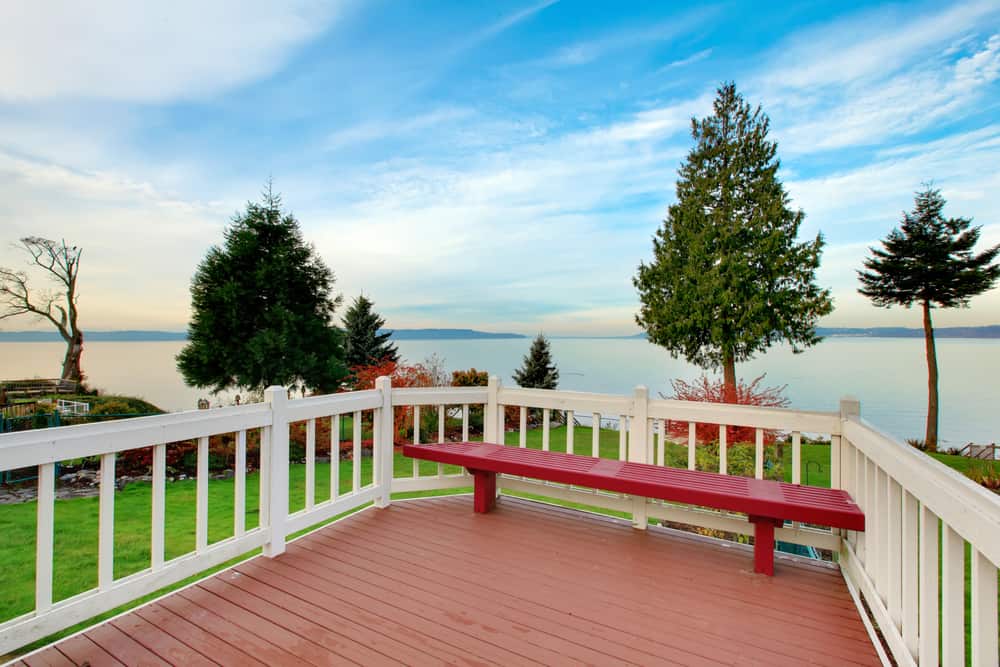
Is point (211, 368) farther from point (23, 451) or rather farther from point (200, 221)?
point (23, 451)

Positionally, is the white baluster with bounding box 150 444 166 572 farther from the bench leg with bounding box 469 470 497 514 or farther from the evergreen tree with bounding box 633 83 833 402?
the evergreen tree with bounding box 633 83 833 402

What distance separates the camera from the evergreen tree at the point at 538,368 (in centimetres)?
1534

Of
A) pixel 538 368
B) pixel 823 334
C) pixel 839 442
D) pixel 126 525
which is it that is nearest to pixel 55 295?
pixel 126 525

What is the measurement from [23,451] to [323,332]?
10.7 m

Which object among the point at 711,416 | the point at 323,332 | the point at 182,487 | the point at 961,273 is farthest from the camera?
the point at 961,273

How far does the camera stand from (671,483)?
2768 millimetres

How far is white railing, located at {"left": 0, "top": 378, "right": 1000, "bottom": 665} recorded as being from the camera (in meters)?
1.26

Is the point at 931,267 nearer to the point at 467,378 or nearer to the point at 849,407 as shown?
the point at 467,378

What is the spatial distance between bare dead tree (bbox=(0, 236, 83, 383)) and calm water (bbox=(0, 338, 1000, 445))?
1.29 ft

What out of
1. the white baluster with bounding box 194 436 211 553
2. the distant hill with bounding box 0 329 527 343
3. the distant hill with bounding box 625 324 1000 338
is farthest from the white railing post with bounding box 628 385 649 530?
the distant hill with bounding box 0 329 527 343

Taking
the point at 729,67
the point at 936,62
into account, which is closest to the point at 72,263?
the point at 729,67

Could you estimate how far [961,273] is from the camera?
14.0 meters

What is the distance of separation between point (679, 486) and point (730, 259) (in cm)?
1262

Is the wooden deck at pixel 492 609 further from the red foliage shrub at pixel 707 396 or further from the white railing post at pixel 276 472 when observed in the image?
the red foliage shrub at pixel 707 396
